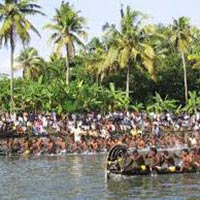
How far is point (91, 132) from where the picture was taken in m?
41.6

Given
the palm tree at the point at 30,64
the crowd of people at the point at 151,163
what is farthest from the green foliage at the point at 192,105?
the crowd of people at the point at 151,163

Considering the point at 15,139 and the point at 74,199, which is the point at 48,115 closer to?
the point at 15,139

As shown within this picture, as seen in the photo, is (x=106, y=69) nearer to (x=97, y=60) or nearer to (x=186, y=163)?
(x=97, y=60)

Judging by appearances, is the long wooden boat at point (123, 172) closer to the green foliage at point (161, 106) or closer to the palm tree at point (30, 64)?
the green foliage at point (161, 106)

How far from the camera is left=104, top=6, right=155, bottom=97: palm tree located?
54.5 metres

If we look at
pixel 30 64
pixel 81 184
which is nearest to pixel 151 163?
pixel 81 184

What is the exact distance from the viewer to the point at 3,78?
2450 inches

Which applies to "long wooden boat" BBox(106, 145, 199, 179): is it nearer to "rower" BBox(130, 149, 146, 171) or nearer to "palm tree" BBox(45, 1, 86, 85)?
"rower" BBox(130, 149, 146, 171)

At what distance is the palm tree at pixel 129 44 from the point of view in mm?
54500

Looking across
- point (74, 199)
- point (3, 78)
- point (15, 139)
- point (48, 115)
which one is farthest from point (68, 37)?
point (74, 199)

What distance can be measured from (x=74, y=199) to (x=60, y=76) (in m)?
44.8

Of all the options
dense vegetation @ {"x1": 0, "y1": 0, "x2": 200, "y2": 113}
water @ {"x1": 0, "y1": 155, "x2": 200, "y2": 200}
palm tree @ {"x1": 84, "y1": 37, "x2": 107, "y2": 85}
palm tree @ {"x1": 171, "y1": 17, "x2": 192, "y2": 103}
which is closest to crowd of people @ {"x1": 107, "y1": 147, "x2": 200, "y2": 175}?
water @ {"x1": 0, "y1": 155, "x2": 200, "y2": 200}

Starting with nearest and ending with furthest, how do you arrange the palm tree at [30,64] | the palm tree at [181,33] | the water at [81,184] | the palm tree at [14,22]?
the water at [81,184] < the palm tree at [14,22] < the palm tree at [181,33] < the palm tree at [30,64]

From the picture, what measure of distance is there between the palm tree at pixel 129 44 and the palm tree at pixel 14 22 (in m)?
7.58
